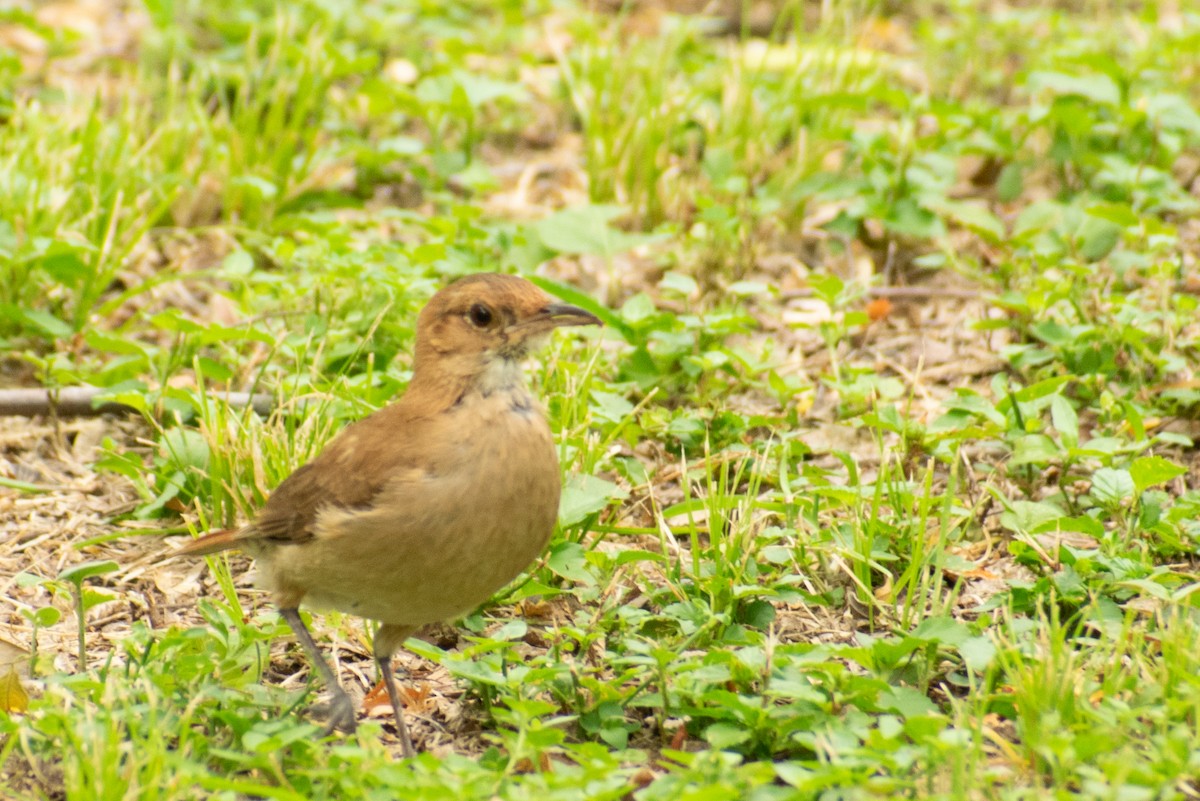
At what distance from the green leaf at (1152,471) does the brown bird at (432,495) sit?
1.65 meters

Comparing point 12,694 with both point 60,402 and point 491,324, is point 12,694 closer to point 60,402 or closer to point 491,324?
point 491,324

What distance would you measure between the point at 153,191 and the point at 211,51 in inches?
→ 86.0

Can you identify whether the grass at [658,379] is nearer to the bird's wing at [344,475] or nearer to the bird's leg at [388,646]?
the bird's leg at [388,646]

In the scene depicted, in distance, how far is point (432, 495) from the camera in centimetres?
371

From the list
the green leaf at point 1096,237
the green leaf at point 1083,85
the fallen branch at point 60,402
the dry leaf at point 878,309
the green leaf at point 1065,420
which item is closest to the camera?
the green leaf at point 1065,420

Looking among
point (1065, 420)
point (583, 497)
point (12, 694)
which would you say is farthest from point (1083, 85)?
point (12, 694)

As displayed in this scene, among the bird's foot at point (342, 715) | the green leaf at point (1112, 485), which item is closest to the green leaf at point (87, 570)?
the bird's foot at point (342, 715)

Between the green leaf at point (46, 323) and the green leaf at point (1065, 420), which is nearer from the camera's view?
the green leaf at point (1065, 420)

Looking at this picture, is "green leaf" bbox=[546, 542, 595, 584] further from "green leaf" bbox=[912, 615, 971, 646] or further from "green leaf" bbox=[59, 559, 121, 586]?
"green leaf" bbox=[59, 559, 121, 586]

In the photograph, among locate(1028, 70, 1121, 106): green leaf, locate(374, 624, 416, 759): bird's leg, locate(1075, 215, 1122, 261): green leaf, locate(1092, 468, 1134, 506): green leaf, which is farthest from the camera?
locate(1028, 70, 1121, 106): green leaf

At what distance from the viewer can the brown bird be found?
370cm

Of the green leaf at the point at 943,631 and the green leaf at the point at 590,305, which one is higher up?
the green leaf at the point at 590,305

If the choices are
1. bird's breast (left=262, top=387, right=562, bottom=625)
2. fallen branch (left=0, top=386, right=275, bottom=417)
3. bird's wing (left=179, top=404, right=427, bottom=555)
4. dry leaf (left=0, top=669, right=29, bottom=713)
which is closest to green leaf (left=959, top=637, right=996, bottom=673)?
bird's breast (left=262, top=387, right=562, bottom=625)

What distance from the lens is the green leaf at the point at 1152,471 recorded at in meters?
4.18
